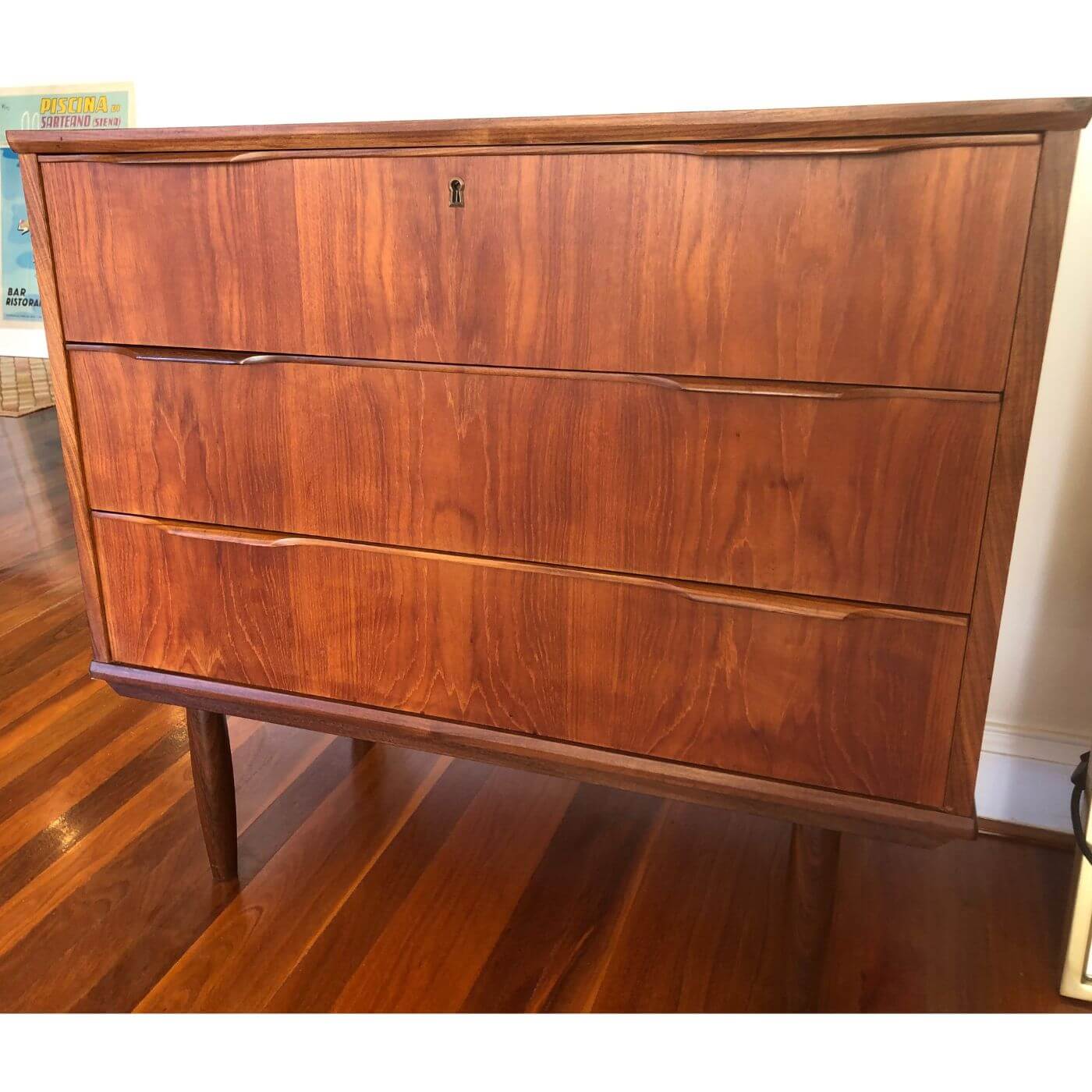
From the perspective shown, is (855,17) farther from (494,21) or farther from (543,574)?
(543,574)

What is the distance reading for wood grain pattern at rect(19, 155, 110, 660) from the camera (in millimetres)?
1031

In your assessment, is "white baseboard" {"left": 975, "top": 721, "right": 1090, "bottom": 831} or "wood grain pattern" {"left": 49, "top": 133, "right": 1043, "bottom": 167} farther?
"white baseboard" {"left": 975, "top": 721, "right": 1090, "bottom": 831}

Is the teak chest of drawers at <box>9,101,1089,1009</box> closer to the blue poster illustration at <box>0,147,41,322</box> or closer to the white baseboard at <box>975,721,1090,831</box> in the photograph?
the white baseboard at <box>975,721,1090,831</box>

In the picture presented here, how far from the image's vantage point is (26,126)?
2.05 metres

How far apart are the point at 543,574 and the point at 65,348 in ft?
2.03

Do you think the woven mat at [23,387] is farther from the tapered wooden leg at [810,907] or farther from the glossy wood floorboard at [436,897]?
the tapered wooden leg at [810,907]

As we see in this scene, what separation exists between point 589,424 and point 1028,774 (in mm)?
992

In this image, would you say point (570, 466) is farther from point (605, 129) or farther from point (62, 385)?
point (62, 385)

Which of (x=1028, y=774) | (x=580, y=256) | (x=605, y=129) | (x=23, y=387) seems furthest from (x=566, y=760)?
(x=23, y=387)

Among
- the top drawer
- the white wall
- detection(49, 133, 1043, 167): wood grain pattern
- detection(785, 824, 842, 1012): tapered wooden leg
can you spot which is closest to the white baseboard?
the white wall

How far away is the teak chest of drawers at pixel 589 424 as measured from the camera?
0.79 meters

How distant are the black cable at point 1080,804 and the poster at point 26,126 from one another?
1536mm

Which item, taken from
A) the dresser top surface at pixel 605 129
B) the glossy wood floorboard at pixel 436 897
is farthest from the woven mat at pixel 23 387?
the dresser top surface at pixel 605 129
